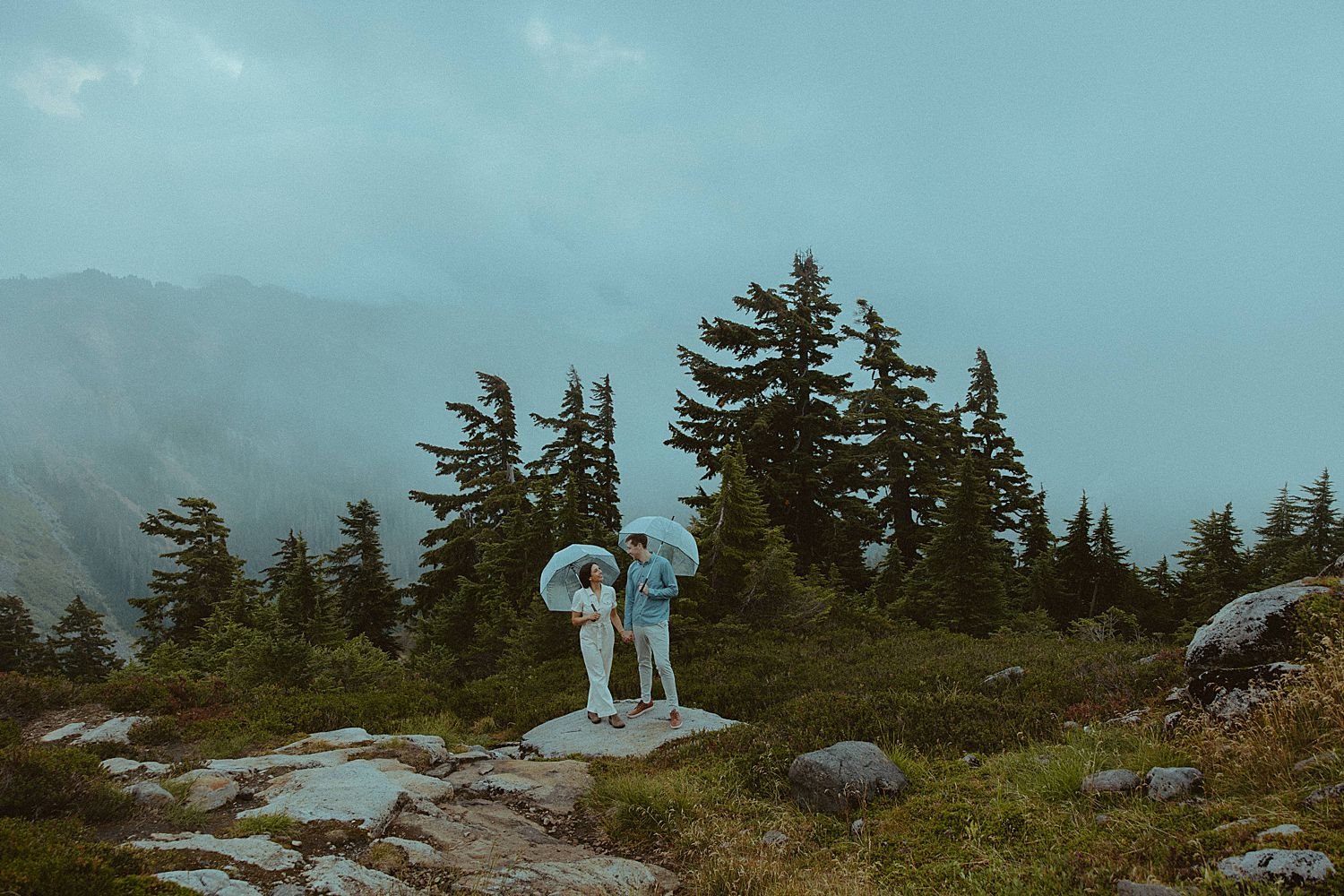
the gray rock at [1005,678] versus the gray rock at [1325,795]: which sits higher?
the gray rock at [1325,795]

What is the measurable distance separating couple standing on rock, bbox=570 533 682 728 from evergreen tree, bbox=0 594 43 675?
1794 inches

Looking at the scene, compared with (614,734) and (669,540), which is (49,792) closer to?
(614,734)

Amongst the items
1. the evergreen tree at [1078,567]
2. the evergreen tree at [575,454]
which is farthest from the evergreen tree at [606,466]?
the evergreen tree at [1078,567]

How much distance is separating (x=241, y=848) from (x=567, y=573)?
6.68 m

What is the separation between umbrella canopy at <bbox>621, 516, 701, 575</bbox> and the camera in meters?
10.7

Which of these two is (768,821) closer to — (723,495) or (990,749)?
(990,749)

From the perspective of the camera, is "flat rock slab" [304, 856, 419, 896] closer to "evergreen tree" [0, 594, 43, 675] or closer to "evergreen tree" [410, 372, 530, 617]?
"evergreen tree" [410, 372, 530, 617]

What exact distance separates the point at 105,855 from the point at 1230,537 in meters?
41.4

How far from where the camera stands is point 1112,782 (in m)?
5.50

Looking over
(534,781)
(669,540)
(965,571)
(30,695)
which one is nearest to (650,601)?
(669,540)

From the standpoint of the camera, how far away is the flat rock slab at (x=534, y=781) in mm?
7133

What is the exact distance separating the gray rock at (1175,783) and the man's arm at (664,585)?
5.88 meters

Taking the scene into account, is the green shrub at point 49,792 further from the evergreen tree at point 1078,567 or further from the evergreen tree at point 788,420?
the evergreen tree at point 1078,567

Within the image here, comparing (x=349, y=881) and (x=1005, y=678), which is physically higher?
(x=349, y=881)
